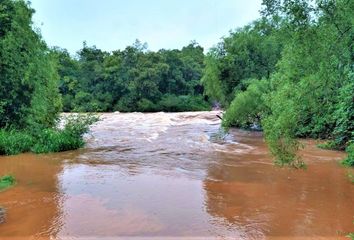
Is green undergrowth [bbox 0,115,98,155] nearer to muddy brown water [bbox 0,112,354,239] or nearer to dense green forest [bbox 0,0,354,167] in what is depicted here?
dense green forest [bbox 0,0,354,167]

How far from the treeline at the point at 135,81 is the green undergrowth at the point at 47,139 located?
1269 inches

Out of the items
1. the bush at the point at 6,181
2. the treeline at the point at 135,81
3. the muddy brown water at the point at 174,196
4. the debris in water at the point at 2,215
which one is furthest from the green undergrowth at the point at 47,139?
A: the treeline at the point at 135,81

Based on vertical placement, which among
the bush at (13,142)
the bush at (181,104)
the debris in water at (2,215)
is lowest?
the debris in water at (2,215)

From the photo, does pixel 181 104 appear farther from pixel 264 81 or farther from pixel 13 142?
pixel 13 142

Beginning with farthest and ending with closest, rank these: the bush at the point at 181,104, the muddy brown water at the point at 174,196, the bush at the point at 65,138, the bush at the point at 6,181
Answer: the bush at the point at 181,104 < the bush at the point at 65,138 < the bush at the point at 6,181 < the muddy brown water at the point at 174,196

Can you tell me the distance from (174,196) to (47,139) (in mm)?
9895

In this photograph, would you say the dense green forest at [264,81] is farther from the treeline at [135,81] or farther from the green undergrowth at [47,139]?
the treeline at [135,81]

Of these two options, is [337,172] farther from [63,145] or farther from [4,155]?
[4,155]

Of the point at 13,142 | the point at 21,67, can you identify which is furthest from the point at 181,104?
the point at 21,67

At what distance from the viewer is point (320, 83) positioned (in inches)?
382

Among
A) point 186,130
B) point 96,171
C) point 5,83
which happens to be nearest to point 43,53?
point 5,83

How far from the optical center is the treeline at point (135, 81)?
5462 centimetres

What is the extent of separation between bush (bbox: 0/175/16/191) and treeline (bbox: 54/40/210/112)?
128 feet

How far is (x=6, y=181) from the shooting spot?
1282 cm
